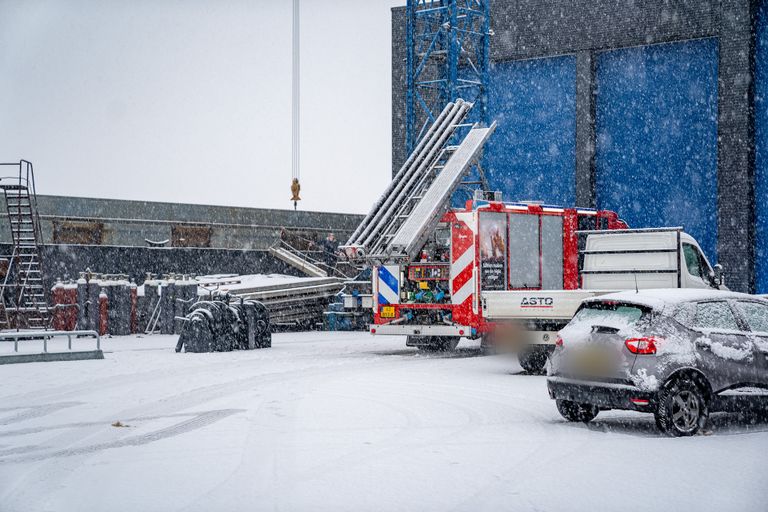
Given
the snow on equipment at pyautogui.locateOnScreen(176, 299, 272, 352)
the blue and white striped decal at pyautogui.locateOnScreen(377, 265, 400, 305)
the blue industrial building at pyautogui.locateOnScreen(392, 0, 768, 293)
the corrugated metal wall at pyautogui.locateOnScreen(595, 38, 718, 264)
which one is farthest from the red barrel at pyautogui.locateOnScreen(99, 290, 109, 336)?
the corrugated metal wall at pyautogui.locateOnScreen(595, 38, 718, 264)

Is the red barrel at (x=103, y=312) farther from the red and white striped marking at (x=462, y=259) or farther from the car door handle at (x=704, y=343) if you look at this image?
the car door handle at (x=704, y=343)

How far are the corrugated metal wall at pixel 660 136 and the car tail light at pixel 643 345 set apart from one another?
2357 cm

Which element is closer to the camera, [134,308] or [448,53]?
[134,308]

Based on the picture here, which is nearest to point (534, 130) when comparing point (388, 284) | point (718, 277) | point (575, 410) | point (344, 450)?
point (388, 284)

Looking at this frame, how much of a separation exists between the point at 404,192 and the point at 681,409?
1328 cm

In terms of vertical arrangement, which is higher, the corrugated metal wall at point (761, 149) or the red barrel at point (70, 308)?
the corrugated metal wall at point (761, 149)

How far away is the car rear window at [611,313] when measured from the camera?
10320mm

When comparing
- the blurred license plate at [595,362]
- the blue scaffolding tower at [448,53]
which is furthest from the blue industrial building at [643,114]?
the blurred license plate at [595,362]

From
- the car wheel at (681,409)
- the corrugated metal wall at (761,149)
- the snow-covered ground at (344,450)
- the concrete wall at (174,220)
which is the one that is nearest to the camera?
the snow-covered ground at (344,450)

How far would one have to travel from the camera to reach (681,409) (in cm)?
1009

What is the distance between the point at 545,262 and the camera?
20.4 m

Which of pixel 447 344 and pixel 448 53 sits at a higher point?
pixel 448 53

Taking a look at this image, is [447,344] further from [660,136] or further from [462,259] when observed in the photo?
[660,136]

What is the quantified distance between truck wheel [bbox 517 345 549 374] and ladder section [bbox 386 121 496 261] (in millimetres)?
4149
